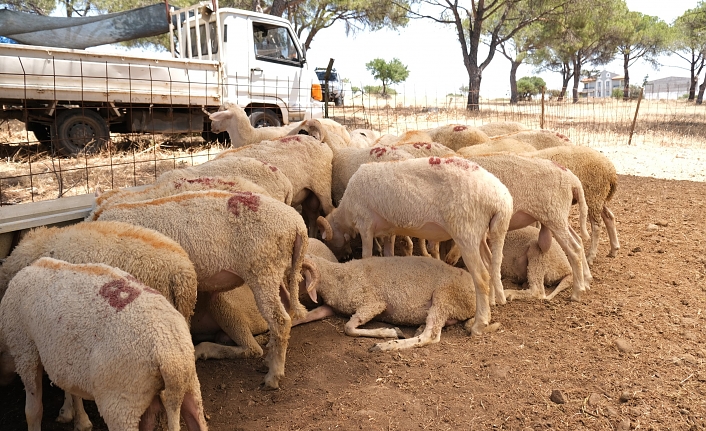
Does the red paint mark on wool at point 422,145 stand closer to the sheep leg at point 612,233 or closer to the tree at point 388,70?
the sheep leg at point 612,233

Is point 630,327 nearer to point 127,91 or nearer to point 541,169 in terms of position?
point 541,169

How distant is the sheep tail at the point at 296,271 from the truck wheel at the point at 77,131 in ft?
22.9

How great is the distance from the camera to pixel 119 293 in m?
3.00

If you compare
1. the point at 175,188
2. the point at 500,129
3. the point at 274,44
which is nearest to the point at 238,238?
the point at 175,188

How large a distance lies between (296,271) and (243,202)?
0.64 metres

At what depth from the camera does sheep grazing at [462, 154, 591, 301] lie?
18.2ft

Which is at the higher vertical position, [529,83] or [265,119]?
[529,83]

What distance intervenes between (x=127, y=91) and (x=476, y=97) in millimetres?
17543

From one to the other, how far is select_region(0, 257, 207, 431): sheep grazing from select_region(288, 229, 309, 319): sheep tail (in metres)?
1.27

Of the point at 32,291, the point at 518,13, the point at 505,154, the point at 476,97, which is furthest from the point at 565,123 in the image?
the point at 32,291

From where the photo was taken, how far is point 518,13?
2925 cm

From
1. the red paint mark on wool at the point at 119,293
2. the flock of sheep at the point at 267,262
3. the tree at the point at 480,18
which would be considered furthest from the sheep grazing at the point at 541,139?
the tree at the point at 480,18

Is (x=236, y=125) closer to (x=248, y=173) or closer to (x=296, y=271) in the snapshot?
(x=248, y=173)

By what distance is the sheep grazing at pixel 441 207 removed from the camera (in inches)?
193
